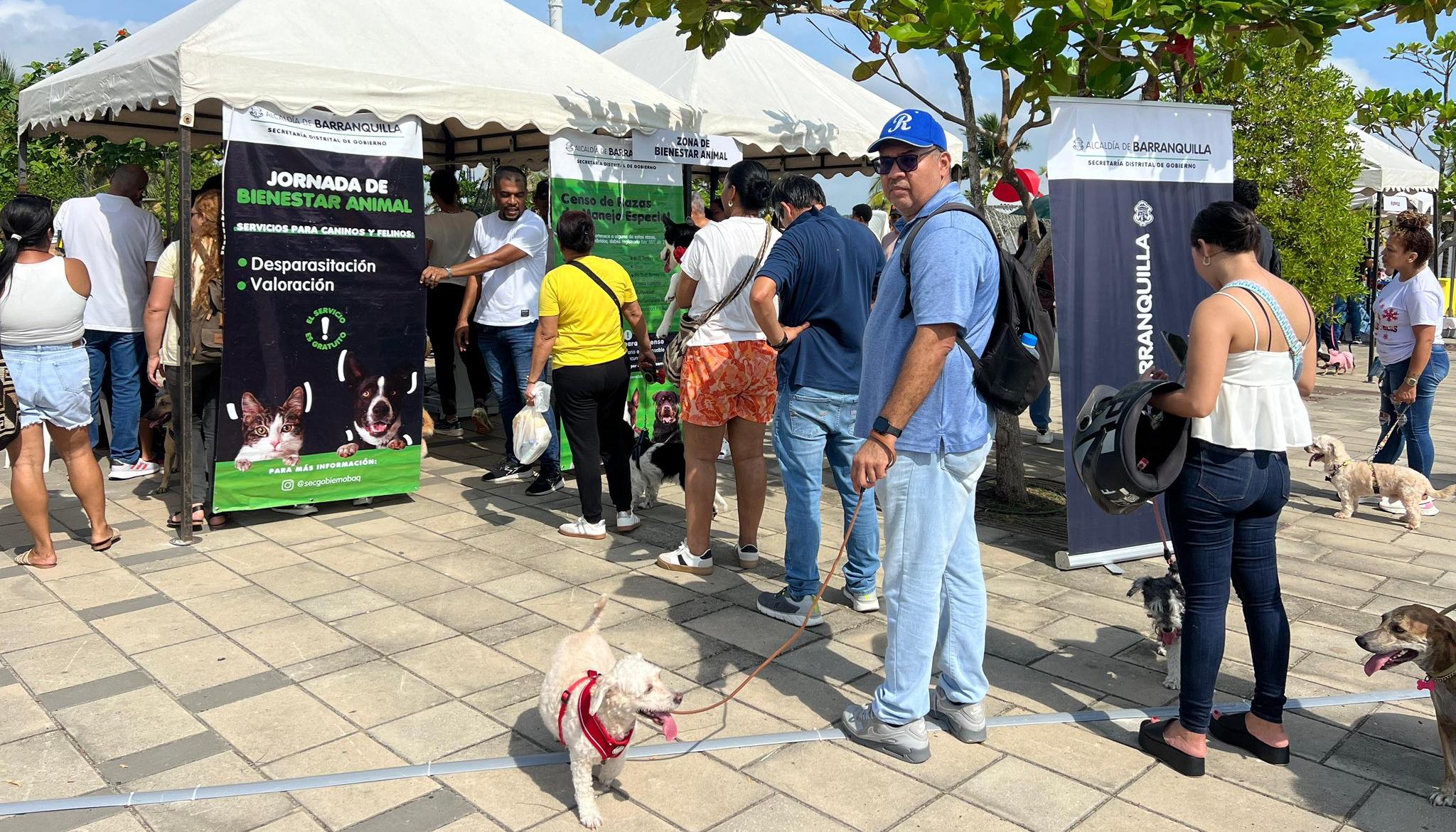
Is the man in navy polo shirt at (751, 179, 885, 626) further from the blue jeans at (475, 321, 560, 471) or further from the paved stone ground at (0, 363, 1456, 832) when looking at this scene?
the blue jeans at (475, 321, 560, 471)

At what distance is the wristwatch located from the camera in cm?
306

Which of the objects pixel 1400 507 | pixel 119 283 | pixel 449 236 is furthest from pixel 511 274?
pixel 1400 507

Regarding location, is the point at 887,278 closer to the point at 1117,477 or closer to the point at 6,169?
the point at 1117,477

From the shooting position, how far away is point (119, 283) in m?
6.76

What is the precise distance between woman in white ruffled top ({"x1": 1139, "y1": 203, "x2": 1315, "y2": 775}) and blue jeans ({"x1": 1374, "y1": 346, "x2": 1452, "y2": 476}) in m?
4.30

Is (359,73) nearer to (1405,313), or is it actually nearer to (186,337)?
(186,337)

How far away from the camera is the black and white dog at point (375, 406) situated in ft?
20.4

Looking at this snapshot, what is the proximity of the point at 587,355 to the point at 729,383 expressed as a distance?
1061mm

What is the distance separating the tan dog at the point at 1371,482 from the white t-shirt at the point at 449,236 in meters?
6.44

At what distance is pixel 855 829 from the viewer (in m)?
2.91

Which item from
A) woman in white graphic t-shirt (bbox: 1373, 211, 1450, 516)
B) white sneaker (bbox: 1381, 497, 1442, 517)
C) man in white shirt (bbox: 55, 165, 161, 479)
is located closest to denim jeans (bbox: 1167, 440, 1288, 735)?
white sneaker (bbox: 1381, 497, 1442, 517)

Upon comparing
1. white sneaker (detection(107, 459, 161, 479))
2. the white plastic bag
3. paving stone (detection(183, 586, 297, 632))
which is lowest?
paving stone (detection(183, 586, 297, 632))

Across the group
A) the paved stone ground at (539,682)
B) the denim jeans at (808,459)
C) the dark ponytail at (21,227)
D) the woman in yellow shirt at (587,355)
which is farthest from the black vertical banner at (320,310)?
the denim jeans at (808,459)

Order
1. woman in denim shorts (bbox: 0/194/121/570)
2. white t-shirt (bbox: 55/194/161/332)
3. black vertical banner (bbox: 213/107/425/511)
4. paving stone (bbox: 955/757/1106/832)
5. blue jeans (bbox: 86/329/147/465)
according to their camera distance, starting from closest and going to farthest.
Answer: paving stone (bbox: 955/757/1106/832) < woman in denim shorts (bbox: 0/194/121/570) < black vertical banner (bbox: 213/107/425/511) < white t-shirt (bbox: 55/194/161/332) < blue jeans (bbox: 86/329/147/465)
